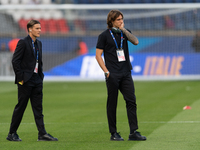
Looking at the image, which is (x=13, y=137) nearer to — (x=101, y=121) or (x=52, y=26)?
(x=101, y=121)

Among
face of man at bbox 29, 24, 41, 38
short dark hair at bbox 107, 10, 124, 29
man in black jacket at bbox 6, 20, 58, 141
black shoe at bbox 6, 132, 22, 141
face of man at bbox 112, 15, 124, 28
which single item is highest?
short dark hair at bbox 107, 10, 124, 29

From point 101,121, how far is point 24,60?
2765 mm

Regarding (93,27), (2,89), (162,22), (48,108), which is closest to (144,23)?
(162,22)

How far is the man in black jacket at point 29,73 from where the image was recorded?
22.3 feet

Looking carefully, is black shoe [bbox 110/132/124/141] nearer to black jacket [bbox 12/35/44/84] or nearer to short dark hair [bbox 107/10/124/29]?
black jacket [bbox 12/35/44/84]

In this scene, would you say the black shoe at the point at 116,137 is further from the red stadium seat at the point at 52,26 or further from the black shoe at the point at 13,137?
the red stadium seat at the point at 52,26

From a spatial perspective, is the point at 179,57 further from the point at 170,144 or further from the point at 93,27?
the point at 170,144

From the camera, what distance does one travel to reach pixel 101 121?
9086 millimetres

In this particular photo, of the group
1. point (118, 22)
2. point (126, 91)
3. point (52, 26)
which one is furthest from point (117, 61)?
point (52, 26)

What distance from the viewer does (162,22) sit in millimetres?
21344

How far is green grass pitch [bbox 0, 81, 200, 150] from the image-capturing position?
6562 millimetres

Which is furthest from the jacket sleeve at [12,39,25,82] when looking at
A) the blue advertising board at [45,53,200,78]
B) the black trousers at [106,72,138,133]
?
the blue advertising board at [45,53,200,78]

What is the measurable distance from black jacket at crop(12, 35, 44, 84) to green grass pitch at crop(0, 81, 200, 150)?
1.02 meters

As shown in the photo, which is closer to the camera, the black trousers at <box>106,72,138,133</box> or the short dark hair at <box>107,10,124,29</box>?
the short dark hair at <box>107,10,124,29</box>
